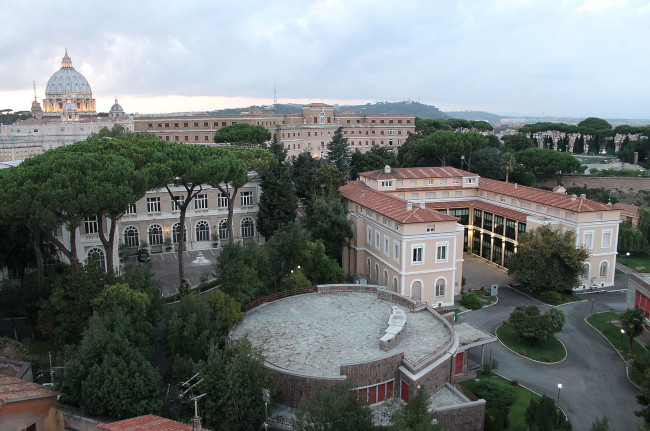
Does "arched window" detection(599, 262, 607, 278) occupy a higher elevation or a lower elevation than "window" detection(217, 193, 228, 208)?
lower

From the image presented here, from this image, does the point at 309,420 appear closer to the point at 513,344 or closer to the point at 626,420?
the point at 626,420

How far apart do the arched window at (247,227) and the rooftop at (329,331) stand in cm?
1607

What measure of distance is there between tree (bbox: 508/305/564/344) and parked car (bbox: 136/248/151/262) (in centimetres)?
2805

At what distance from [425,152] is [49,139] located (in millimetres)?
93153

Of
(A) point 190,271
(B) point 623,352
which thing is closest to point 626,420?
(B) point 623,352

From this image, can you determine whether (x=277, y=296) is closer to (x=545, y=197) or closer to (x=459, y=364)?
(x=459, y=364)

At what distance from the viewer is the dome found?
156m

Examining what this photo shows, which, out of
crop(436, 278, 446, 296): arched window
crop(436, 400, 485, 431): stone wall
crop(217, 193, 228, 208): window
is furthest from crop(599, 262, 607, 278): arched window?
crop(217, 193, 228, 208): window

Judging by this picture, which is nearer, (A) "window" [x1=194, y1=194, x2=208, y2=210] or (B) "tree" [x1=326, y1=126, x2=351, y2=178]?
(A) "window" [x1=194, y1=194, x2=208, y2=210]

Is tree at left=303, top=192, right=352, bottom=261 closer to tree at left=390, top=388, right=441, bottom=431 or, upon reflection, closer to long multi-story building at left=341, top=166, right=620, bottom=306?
long multi-story building at left=341, top=166, right=620, bottom=306

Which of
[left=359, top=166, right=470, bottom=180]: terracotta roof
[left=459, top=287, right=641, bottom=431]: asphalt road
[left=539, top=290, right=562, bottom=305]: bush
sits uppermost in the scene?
[left=359, top=166, right=470, bottom=180]: terracotta roof

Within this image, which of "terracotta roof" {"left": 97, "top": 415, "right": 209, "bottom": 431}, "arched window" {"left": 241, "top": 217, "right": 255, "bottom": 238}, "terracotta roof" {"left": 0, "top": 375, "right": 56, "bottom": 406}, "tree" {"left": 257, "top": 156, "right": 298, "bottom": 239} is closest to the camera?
"terracotta roof" {"left": 97, "top": 415, "right": 209, "bottom": 431}

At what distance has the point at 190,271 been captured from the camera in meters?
39.6

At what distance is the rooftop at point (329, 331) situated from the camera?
22938 mm
